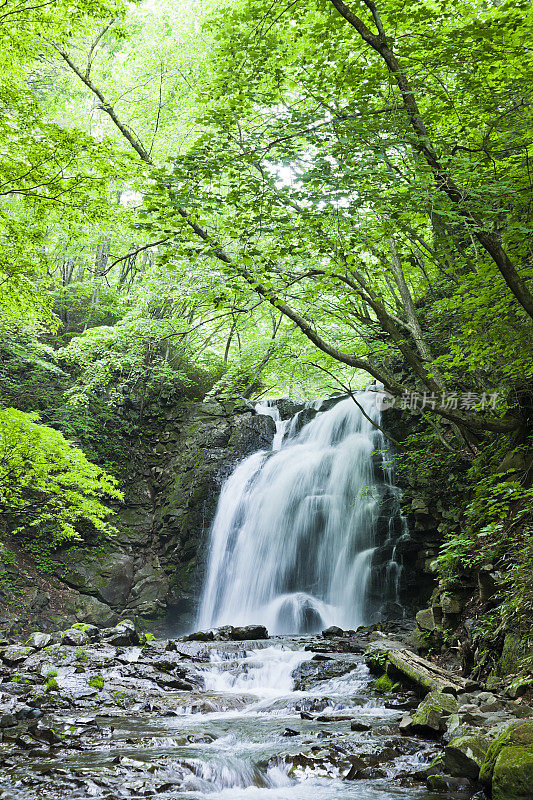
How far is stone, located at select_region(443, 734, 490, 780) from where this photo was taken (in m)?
3.85

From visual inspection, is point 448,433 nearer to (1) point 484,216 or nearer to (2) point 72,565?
(1) point 484,216

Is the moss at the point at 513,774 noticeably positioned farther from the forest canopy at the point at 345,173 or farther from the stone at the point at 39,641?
the stone at the point at 39,641

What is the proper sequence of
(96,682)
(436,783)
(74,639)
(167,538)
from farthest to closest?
(167,538), (74,639), (96,682), (436,783)

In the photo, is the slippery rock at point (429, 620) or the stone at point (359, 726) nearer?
the stone at point (359, 726)

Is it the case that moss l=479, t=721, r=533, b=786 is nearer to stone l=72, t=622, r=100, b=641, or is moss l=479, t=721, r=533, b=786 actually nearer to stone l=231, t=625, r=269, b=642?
stone l=231, t=625, r=269, b=642

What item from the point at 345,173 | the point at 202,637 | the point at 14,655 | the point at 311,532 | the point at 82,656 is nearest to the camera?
the point at 345,173

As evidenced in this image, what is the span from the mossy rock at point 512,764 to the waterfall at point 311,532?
7933 millimetres

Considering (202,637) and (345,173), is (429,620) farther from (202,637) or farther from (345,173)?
(345,173)

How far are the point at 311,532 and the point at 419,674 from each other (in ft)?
25.7

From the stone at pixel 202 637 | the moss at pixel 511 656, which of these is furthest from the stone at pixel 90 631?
the moss at pixel 511 656

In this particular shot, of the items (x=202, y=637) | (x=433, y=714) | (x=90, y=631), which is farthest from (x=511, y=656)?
(x=90, y=631)

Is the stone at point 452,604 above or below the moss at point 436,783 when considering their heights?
above

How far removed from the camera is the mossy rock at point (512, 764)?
322 centimetres

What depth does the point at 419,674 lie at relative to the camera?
20.0 feet
